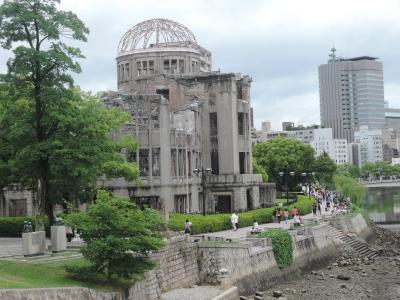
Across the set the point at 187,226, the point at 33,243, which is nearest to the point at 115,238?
the point at 33,243

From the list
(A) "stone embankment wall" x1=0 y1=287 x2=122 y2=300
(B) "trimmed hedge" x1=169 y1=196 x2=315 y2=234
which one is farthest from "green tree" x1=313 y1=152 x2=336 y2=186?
(A) "stone embankment wall" x1=0 y1=287 x2=122 y2=300

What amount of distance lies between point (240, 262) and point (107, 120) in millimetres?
15297

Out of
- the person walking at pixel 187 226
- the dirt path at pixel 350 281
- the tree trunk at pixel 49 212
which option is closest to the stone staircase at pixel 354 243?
the dirt path at pixel 350 281

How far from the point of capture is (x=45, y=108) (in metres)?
39.6

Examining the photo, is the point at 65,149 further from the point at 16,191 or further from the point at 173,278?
the point at 16,191

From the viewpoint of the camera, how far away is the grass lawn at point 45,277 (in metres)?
28.7

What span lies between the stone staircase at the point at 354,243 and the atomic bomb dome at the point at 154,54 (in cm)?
2285

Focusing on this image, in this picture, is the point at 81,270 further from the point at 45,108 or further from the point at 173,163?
the point at 173,163

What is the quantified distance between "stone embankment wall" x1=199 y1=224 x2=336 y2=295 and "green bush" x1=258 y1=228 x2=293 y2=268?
504mm

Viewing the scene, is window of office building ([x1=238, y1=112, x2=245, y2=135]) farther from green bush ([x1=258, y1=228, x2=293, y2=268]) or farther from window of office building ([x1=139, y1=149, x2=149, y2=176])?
green bush ([x1=258, y1=228, x2=293, y2=268])

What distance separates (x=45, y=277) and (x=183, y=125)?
38.6 meters

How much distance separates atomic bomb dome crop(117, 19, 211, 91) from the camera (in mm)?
73500

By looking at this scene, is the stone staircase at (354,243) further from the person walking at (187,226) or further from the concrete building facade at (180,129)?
the person walking at (187,226)

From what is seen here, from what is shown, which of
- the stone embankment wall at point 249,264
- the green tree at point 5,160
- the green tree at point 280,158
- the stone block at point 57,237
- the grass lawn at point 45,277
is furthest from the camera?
the green tree at point 280,158
